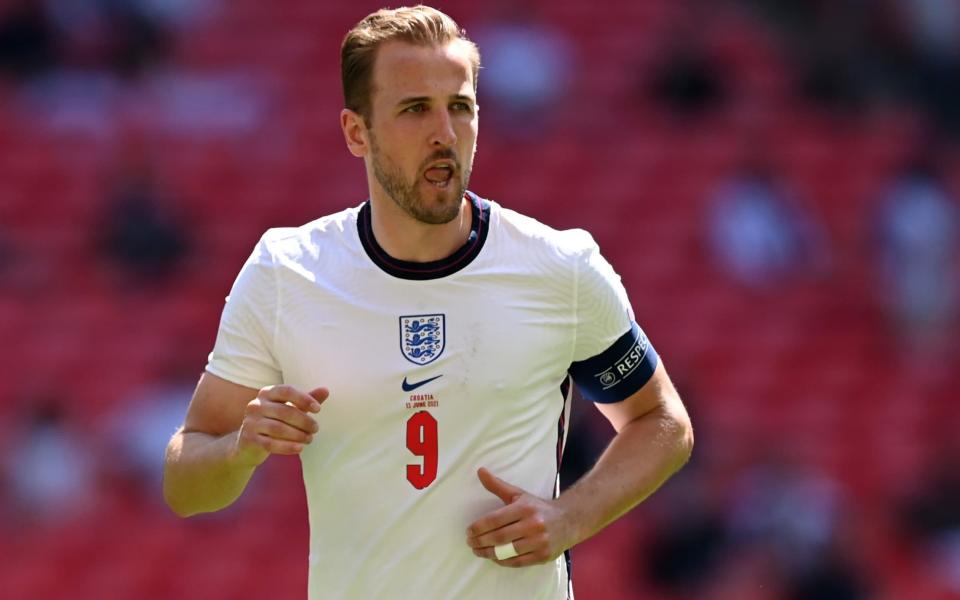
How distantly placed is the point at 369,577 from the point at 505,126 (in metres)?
8.93

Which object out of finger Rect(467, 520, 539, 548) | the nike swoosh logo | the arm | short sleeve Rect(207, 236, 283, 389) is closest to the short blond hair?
short sleeve Rect(207, 236, 283, 389)

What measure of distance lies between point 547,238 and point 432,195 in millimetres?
269

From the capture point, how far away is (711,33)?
1280cm

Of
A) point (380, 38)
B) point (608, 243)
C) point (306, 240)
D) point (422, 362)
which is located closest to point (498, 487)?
point (422, 362)

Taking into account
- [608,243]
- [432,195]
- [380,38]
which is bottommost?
[608,243]

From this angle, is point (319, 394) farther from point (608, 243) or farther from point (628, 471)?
point (608, 243)

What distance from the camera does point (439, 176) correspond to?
3.28 meters

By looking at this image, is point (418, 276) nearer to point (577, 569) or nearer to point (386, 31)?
point (386, 31)

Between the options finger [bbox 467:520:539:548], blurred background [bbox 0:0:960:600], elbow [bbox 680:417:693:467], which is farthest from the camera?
blurred background [bbox 0:0:960:600]

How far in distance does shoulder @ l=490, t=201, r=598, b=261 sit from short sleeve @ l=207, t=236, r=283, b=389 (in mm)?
496

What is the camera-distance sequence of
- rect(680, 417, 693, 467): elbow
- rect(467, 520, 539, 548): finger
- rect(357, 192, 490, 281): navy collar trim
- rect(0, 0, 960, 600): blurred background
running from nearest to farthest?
rect(467, 520, 539, 548): finger → rect(357, 192, 490, 281): navy collar trim → rect(680, 417, 693, 467): elbow → rect(0, 0, 960, 600): blurred background

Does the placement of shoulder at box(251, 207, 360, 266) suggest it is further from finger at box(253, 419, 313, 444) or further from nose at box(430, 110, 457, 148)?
finger at box(253, 419, 313, 444)

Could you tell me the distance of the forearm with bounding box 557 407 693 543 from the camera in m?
3.22

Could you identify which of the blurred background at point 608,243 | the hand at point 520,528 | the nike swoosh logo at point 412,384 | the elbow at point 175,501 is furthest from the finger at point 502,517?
the blurred background at point 608,243
